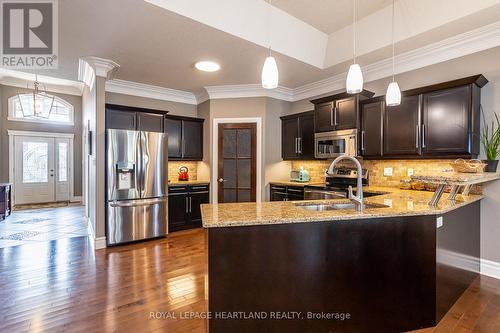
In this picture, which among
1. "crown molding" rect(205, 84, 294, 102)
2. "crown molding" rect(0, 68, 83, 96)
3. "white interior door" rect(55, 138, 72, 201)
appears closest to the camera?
"crown molding" rect(205, 84, 294, 102)

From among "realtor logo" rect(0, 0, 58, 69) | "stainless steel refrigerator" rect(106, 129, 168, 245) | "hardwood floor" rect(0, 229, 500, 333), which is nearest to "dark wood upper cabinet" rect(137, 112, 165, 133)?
"stainless steel refrigerator" rect(106, 129, 168, 245)

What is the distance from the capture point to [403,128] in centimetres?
343

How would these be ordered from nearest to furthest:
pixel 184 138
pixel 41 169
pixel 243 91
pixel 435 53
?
pixel 435 53, pixel 243 91, pixel 184 138, pixel 41 169

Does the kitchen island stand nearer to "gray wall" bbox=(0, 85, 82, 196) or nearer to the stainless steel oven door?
the stainless steel oven door

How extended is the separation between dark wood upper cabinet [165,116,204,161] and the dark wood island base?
3895mm

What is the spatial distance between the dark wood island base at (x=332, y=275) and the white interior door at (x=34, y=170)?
8.22 meters

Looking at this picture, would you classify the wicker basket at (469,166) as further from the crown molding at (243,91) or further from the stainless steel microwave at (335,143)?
the crown molding at (243,91)

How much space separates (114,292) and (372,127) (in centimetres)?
377

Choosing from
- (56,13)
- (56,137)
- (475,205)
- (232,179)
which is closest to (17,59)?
(56,13)

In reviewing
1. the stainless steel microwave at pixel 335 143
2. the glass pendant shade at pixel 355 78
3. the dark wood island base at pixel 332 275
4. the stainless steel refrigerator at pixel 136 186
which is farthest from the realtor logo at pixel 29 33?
the stainless steel microwave at pixel 335 143

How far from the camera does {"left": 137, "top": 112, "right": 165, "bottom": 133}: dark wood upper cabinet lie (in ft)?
14.9

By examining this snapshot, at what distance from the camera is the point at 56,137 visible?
7.64 metres

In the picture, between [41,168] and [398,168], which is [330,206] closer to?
[398,168]

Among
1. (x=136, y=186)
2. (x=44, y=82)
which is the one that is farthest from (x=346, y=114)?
(x=44, y=82)
